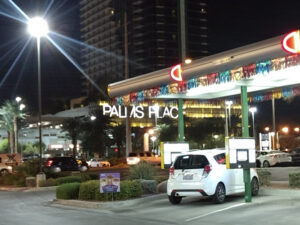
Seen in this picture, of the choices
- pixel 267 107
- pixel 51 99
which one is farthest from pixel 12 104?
pixel 51 99

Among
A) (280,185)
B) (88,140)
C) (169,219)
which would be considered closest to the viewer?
(169,219)

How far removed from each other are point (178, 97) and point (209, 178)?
556 cm

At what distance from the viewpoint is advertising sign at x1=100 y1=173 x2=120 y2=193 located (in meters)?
16.5

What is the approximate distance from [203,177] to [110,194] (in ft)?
12.4

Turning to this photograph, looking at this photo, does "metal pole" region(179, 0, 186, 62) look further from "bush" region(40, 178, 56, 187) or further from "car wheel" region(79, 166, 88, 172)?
"car wheel" region(79, 166, 88, 172)

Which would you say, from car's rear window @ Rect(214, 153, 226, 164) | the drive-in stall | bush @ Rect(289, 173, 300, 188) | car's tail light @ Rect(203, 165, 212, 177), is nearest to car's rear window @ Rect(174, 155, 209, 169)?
car's tail light @ Rect(203, 165, 212, 177)

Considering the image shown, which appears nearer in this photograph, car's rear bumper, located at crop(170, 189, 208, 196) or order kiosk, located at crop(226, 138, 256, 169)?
order kiosk, located at crop(226, 138, 256, 169)

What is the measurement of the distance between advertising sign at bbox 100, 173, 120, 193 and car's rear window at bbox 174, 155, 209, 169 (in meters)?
2.21

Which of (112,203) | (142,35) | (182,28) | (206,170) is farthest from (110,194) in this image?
(142,35)

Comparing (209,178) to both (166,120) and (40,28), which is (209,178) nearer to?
(40,28)

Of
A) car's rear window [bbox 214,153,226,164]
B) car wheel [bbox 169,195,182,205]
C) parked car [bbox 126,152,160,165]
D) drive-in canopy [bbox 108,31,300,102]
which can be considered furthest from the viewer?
parked car [bbox 126,152,160,165]

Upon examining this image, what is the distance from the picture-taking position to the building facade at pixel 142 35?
146250 mm

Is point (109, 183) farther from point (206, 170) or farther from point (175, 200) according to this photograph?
point (206, 170)

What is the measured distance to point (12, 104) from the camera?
7344 centimetres
